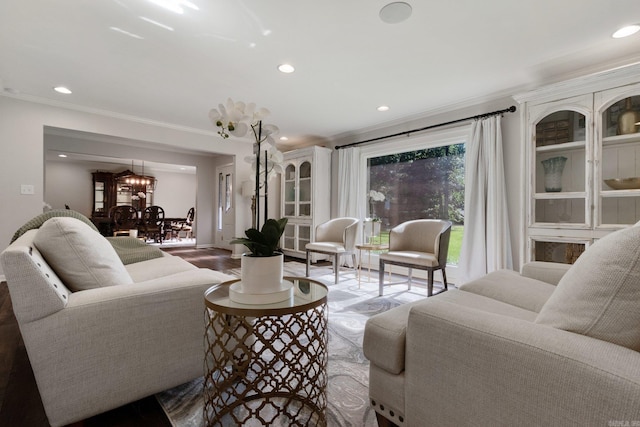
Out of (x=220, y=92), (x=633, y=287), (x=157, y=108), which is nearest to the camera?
(x=633, y=287)

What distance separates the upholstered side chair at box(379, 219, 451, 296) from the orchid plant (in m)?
1.98

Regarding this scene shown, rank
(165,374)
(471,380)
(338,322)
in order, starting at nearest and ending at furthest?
1. (471,380)
2. (165,374)
3. (338,322)

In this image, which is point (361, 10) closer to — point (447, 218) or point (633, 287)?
point (633, 287)

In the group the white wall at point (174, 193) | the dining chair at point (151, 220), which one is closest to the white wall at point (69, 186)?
the white wall at point (174, 193)

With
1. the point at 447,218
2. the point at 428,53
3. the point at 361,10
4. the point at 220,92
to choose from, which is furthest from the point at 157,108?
the point at 447,218

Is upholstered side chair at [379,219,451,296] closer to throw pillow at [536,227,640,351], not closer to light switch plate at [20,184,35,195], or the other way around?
throw pillow at [536,227,640,351]

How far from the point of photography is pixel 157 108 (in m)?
3.87

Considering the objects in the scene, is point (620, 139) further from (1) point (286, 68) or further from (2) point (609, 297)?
(1) point (286, 68)

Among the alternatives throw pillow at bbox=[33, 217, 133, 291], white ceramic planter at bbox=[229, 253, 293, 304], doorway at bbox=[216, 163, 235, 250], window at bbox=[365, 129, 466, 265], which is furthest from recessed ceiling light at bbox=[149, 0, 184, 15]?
doorway at bbox=[216, 163, 235, 250]

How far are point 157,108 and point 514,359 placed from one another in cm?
448

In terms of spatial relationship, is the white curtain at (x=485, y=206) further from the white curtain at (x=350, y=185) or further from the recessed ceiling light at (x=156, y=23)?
the recessed ceiling light at (x=156, y=23)

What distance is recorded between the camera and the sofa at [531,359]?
2.13ft

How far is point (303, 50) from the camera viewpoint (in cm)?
245

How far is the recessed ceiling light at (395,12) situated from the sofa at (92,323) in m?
2.00
